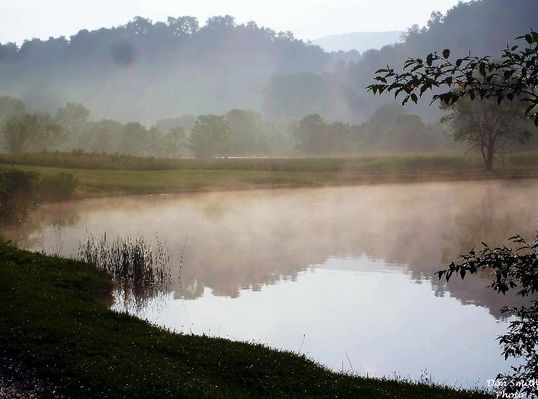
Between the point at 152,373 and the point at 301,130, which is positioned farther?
the point at 301,130

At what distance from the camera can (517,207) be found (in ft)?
178

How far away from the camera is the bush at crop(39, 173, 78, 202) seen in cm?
5788

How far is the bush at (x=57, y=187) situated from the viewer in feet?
190

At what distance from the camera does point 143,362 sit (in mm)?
13133

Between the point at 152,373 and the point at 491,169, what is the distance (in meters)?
84.8

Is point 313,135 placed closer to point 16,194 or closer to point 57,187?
point 57,187

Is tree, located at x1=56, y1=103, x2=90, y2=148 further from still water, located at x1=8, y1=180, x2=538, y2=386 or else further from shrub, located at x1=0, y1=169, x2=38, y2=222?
shrub, located at x1=0, y1=169, x2=38, y2=222

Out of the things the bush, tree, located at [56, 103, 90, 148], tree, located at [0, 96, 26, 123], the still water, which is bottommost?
the still water

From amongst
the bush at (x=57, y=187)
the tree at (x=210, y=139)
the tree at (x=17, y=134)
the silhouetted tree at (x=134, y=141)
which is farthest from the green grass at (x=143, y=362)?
the silhouetted tree at (x=134, y=141)

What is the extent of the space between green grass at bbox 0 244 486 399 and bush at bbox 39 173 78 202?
4232 centimetres

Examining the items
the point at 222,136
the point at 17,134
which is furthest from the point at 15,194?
the point at 222,136

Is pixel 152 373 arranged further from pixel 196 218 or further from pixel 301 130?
pixel 301 130

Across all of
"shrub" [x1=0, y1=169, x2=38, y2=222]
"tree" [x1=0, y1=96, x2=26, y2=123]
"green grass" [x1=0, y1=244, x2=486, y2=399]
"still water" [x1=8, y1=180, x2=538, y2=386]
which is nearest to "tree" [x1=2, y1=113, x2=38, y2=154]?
"still water" [x1=8, y1=180, x2=538, y2=386]

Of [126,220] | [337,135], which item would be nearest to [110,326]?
[126,220]
